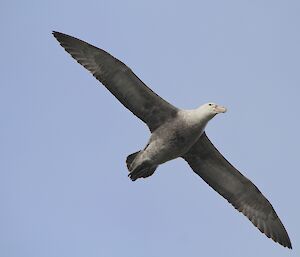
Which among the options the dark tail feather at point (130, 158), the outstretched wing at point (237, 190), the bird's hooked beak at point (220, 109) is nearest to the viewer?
the bird's hooked beak at point (220, 109)

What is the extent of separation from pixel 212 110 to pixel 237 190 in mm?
2423

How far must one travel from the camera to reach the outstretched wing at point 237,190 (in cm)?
1681

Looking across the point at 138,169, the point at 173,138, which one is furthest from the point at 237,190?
the point at 138,169

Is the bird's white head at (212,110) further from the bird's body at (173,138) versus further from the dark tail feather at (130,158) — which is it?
the dark tail feather at (130,158)

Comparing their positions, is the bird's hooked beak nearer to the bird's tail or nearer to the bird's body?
the bird's body

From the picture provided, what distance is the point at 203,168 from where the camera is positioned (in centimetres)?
1694

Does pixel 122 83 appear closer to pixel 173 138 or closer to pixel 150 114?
pixel 150 114

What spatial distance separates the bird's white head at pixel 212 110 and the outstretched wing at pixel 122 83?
0.58 metres

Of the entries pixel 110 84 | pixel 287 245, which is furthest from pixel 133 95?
pixel 287 245

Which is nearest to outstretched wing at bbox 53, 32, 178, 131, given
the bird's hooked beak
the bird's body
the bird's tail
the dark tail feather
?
the bird's body

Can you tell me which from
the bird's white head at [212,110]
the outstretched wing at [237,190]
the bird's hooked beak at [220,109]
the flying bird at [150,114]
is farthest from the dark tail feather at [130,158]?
the bird's hooked beak at [220,109]

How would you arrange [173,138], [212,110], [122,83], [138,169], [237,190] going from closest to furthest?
[212,110] < [173,138] < [138,169] < [122,83] < [237,190]

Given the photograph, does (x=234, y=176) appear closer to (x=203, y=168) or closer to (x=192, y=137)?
(x=203, y=168)

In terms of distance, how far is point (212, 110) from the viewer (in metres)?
15.4
